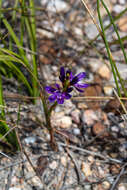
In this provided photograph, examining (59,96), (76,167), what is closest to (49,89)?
(59,96)

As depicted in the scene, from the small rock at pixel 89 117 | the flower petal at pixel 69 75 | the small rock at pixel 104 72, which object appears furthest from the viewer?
the small rock at pixel 104 72

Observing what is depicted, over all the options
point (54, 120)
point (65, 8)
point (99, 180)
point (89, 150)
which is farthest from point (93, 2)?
point (99, 180)

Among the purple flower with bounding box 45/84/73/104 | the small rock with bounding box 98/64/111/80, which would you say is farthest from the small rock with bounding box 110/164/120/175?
the small rock with bounding box 98/64/111/80

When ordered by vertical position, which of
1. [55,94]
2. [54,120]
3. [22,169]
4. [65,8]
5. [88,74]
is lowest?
[22,169]

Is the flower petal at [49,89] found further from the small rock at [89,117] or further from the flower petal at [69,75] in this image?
the small rock at [89,117]

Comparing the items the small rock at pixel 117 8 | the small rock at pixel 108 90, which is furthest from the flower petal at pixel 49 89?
the small rock at pixel 117 8

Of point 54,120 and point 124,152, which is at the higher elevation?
point 54,120

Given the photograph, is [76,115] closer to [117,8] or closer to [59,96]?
[59,96]

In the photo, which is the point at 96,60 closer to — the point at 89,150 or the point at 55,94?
the point at 89,150

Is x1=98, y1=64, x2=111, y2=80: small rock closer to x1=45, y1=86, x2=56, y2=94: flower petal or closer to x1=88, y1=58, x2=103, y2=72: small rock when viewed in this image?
x1=88, y1=58, x2=103, y2=72: small rock
